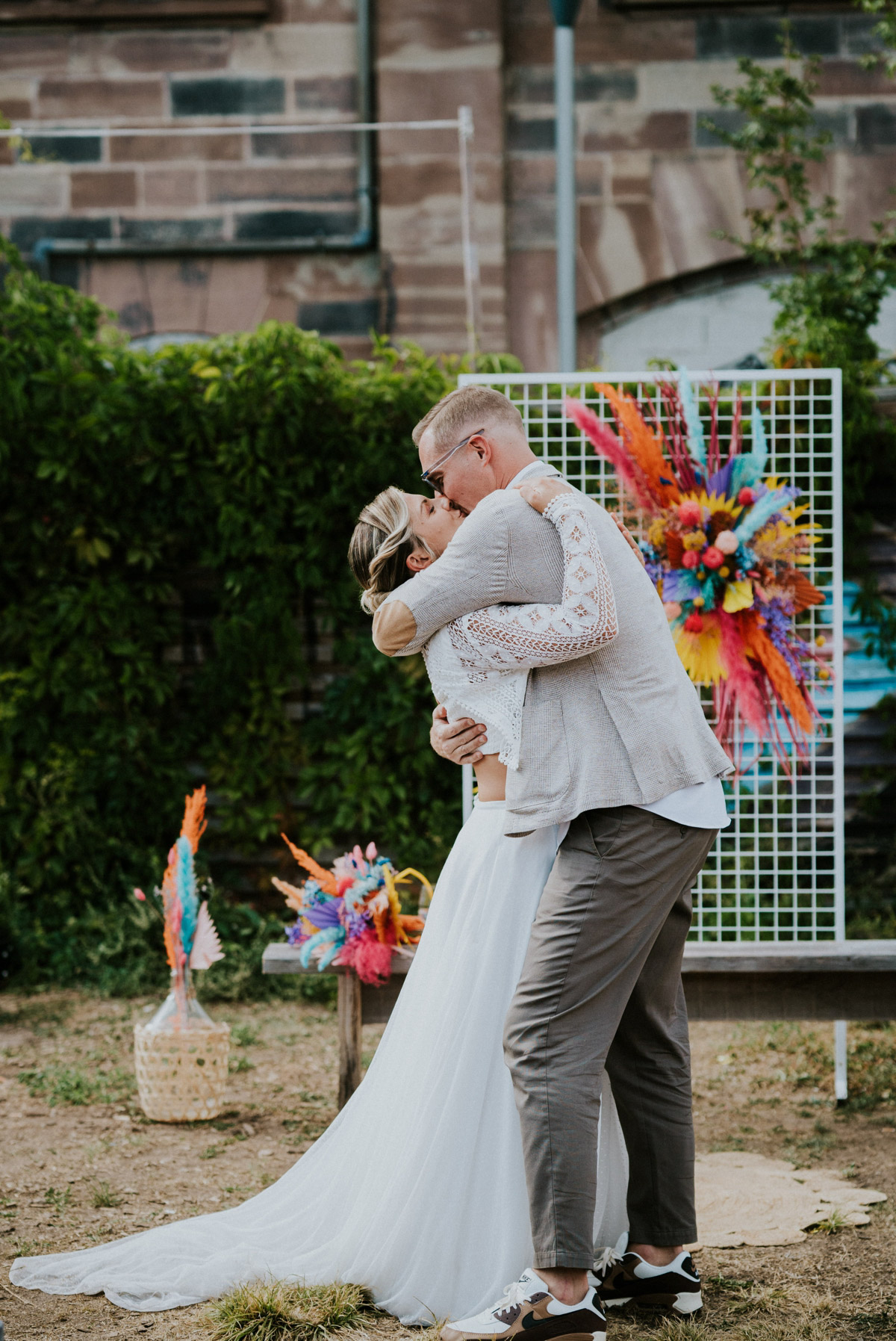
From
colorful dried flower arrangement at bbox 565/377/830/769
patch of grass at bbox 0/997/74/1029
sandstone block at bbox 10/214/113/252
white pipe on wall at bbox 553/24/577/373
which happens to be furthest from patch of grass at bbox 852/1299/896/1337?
sandstone block at bbox 10/214/113/252

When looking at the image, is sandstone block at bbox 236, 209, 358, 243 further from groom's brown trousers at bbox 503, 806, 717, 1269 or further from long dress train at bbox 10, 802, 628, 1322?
groom's brown trousers at bbox 503, 806, 717, 1269

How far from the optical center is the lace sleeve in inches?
94.3

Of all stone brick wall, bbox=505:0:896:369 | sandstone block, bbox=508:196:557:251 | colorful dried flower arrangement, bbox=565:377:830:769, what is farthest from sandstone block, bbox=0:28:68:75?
Answer: colorful dried flower arrangement, bbox=565:377:830:769

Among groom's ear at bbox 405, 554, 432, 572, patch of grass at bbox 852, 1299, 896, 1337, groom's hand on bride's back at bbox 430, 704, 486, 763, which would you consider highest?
groom's ear at bbox 405, 554, 432, 572

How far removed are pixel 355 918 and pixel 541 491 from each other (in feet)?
5.22

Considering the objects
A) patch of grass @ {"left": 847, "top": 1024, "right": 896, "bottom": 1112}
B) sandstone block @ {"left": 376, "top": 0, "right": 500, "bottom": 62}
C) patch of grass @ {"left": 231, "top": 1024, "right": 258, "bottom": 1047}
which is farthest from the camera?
sandstone block @ {"left": 376, "top": 0, "right": 500, "bottom": 62}

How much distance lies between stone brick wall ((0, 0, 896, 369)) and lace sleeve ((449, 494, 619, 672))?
4.92 metres

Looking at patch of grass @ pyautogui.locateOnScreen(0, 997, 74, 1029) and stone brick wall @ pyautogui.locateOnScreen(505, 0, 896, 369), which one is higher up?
stone brick wall @ pyautogui.locateOnScreen(505, 0, 896, 369)

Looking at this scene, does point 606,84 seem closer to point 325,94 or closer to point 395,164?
point 395,164

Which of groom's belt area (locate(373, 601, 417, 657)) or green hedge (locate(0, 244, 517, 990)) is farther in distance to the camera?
green hedge (locate(0, 244, 517, 990))

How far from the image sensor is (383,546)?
9.00 ft

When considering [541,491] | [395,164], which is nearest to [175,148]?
[395,164]

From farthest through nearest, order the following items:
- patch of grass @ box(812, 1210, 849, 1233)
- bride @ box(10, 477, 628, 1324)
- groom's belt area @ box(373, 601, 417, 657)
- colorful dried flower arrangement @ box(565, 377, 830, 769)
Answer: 1. colorful dried flower arrangement @ box(565, 377, 830, 769)
2. patch of grass @ box(812, 1210, 849, 1233)
3. bride @ box(10, 477, 628, 1324)
4. groom's belt area @ box(373, 601, 417, 657)

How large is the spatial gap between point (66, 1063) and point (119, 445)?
8.12ft
